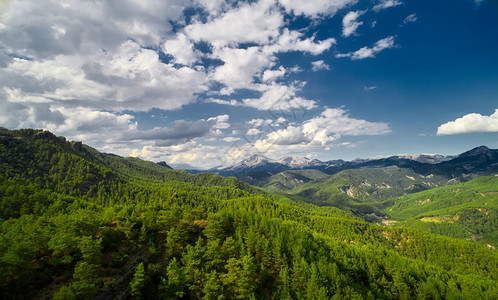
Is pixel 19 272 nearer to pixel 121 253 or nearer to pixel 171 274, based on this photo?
pixel 121 253

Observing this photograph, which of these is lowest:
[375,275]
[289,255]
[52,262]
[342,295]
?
[375,275]

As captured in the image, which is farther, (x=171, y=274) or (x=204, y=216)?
(x=204, y=216)

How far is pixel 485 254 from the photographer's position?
187 m

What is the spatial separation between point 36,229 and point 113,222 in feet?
79.9

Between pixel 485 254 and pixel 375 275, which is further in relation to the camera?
pixel 485 254

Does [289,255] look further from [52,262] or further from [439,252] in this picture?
[439,252]

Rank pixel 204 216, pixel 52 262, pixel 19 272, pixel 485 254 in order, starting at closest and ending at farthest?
pixel 19 272
pixel 52 262
pixel 204 216
pixel 485 254

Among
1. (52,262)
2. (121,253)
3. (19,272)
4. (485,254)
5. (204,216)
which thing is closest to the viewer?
(19,272)

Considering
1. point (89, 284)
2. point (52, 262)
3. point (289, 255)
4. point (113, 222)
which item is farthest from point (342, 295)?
point (113, 222)

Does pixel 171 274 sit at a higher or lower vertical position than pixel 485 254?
higher

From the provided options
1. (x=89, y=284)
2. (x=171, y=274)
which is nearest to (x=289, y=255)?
→ (x=171, y=274)

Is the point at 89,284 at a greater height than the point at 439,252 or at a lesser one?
greater

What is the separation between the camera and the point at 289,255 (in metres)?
78.8

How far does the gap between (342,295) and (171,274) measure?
180ft
